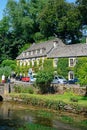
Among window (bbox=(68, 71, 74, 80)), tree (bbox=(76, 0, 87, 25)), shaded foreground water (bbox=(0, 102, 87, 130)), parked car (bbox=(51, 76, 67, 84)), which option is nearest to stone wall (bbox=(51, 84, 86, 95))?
parked car (bbox=(51, 76, 67, 84))

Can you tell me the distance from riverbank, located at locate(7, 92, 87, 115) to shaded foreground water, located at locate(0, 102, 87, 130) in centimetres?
118

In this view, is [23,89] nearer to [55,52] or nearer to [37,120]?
[55,52]

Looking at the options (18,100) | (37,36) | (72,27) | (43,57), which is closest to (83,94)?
(18,100)

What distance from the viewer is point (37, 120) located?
43594mm

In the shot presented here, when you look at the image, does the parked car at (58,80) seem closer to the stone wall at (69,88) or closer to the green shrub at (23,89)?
the stone wall at (69,88)

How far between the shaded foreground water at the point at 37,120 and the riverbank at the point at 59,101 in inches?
46.3

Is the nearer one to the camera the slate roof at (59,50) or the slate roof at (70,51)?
the slate roof at (70,51)

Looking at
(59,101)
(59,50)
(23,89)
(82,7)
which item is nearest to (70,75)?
(59,50)

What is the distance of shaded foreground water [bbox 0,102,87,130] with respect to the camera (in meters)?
39.6

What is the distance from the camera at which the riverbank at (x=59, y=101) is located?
47.1 meters

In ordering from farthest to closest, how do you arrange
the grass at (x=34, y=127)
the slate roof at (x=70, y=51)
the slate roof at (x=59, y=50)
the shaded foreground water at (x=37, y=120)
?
the slate roof at (x=59, y=50) → the slate roof at (x=70, y=51) → the shaded foreground water at (x=37, y=120) → the grass at (x=34, y=127)

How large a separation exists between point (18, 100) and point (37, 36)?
48764 millimetres

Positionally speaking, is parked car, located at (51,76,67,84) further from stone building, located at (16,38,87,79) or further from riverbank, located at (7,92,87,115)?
riverbank, located at (7,92,87,115)

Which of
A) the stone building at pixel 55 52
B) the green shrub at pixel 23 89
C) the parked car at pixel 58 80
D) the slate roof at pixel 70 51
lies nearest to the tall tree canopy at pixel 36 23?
the stone building at pixel 55 52
